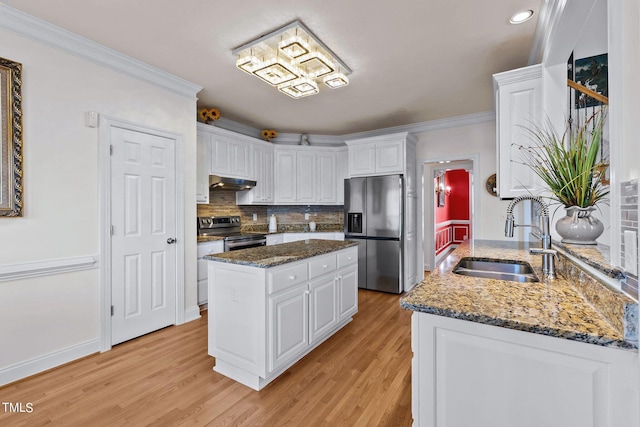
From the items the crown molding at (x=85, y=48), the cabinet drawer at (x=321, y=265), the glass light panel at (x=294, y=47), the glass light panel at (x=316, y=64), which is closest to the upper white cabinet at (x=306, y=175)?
the crown molding at (x=85, y=48)

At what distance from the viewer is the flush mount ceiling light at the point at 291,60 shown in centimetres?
223

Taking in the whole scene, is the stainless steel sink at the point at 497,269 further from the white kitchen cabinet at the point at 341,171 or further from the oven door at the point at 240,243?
the white kitchen cabinet at the point at 341,171

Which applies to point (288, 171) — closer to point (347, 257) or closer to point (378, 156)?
point (378, 156)

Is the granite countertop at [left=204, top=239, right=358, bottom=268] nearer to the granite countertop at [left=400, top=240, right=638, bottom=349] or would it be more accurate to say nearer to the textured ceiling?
the granite countertop at [left=400, top=240, right=638, bottom=349]

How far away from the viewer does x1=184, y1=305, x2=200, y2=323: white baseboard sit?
318cm

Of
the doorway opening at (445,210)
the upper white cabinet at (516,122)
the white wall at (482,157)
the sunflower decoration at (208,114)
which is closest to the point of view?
the upper white cabinet at (516,122)

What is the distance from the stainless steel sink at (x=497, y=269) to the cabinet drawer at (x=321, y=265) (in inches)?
42.4

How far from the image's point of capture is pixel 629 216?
82 centimetres

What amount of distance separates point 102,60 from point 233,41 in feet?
3.84

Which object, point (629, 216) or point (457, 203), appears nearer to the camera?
point (629, 216)

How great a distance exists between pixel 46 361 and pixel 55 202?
1202mm

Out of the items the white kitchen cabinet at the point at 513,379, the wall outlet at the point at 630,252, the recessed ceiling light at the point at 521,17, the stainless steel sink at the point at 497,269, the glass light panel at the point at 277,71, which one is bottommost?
the white kitchen cabinet at the point at 513,379

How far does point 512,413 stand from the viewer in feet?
3.05

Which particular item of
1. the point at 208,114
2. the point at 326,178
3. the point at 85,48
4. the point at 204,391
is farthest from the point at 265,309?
the point at 326,178
